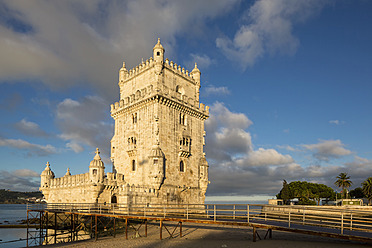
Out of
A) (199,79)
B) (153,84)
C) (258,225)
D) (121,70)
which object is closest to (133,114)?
(153,84)

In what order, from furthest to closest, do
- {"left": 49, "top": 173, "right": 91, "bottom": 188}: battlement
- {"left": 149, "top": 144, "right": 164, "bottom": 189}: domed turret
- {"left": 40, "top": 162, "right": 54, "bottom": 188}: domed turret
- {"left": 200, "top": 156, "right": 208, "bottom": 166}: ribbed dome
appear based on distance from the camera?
1. {"left": 40, "top": 162, "right": 54, "bottom": 188}: domed turret
2. {"left": 200, "top": 156, "right": 208, "bottom": 166}: ribbed dome
3. {"left": 49, "top": 173, "right": 91, "bottom": 188}: battlement
4. {"left": 149, "top": 144, "right": 164, "bottom": 189}: domed turret

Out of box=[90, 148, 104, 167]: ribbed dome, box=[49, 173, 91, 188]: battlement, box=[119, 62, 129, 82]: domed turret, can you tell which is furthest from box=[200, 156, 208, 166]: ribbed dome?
box=[119, 62, 129, 82]: domed turret

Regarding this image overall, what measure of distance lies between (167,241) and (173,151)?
54.7ft

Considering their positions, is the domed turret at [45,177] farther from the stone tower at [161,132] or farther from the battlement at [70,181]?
the stone tower at [161,132]

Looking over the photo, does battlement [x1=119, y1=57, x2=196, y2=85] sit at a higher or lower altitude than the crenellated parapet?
higher

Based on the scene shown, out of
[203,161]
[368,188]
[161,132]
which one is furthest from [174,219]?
[368,188]

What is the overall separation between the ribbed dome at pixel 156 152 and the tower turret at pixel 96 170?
6.70m

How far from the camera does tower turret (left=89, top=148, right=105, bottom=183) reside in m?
35.9

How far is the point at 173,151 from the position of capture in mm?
38844

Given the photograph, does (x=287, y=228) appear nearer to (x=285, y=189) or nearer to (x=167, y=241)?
(x=167, y=241)

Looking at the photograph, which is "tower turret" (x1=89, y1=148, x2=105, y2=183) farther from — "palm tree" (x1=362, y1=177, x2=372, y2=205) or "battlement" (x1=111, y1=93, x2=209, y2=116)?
"palm tree" (x1=362, y1=177, x2=372, y2=205)

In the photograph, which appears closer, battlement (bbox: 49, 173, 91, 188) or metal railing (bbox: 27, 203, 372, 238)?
metal railing (bbox: 27, 203, 372, 238)

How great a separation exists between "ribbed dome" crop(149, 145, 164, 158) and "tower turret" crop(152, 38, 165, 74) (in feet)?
33.5

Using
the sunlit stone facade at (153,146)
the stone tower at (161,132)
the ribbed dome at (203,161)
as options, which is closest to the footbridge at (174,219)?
the sunlit stone facade at (153,146)
